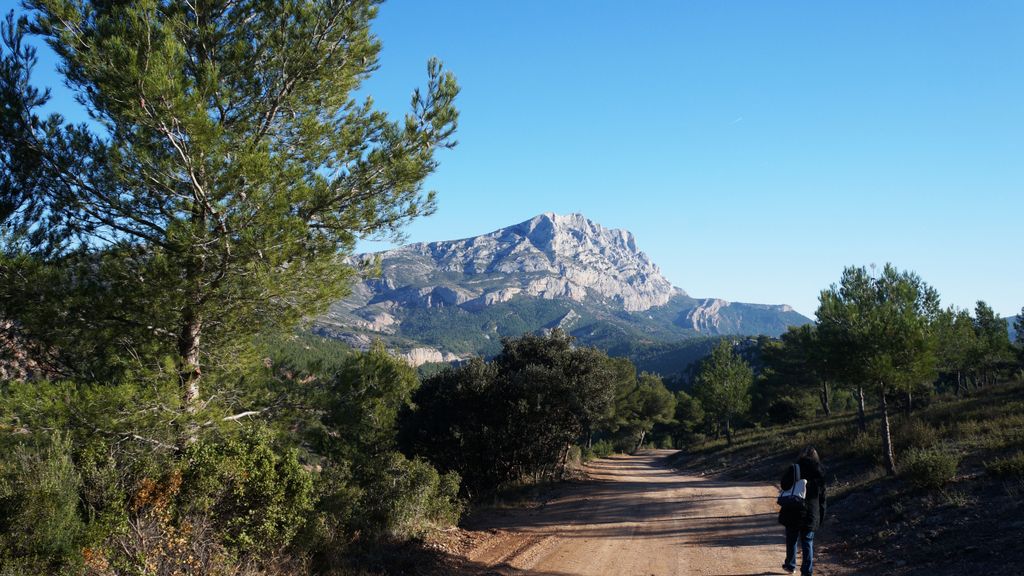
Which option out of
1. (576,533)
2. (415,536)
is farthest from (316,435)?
(576,533)

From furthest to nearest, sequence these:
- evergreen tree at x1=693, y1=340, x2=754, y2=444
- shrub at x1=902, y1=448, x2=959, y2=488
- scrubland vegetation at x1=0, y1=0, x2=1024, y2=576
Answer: evergreen tree at x1=693, y1=340, x2=754, y2=444 < shrub at x1=902, y1=448, x2=959, y2=488 < scrubland vegetation at x1=0, y1=0, x2=1024, y2=576

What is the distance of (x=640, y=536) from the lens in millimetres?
12953

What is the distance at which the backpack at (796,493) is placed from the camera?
873cm

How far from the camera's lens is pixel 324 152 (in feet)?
28.8

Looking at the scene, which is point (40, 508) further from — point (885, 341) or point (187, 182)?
point (885, 341)

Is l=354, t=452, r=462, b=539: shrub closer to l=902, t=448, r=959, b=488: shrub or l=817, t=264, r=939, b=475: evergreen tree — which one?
l=902, t=448, r=959, b=488: shrub

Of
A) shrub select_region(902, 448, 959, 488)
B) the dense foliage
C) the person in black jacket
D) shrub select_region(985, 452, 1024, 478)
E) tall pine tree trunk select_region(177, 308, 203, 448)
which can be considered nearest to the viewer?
tall pine tree trunk select_region(177, 308, 203, 448)

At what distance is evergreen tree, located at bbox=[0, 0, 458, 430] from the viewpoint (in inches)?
276

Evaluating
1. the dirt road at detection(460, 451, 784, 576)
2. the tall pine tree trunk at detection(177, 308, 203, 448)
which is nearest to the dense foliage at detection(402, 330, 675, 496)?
the dirt road at detection(460, 451, 784, 576)

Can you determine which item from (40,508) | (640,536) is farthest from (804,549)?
(40,508)

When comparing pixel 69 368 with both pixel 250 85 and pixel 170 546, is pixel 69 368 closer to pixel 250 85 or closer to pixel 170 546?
pixel 170 546

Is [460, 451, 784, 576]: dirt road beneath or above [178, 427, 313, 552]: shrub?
beneath

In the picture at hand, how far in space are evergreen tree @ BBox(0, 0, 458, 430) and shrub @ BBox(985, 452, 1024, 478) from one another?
544 inches

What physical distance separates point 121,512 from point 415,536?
19.7 feet
